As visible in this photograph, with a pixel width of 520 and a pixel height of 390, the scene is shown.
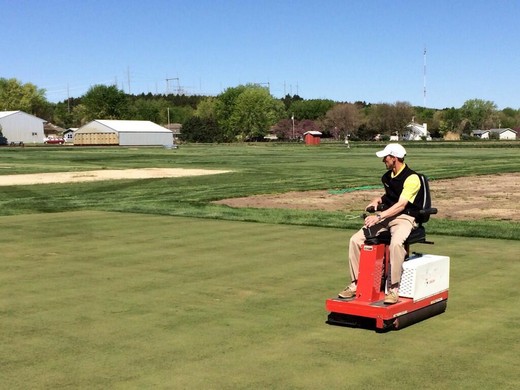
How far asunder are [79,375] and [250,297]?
3842 mm

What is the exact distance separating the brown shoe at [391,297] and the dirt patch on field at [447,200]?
1241cm

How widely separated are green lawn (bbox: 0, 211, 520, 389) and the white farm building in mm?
144650

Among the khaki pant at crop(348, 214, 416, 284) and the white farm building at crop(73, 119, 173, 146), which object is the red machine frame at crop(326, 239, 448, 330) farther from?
the white farm building at crop(73, 119, 173, 146)

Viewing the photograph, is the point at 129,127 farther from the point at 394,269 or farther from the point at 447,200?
the point at 394,269

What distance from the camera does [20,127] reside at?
173625 mm

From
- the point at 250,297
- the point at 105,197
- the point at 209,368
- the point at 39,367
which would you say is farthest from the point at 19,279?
the point at 105,197

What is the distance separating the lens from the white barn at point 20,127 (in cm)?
17025

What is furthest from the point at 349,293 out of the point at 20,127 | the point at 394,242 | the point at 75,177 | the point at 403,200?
the point at 20,127

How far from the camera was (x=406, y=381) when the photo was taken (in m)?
6.67

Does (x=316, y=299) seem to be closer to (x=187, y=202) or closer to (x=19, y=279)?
(x=19, y=279)

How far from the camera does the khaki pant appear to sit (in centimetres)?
866

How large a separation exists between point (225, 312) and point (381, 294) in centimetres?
211

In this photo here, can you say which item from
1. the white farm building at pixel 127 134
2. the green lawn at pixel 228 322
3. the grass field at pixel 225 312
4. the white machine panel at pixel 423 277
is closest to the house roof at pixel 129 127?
the white farm building at pixel 127 134

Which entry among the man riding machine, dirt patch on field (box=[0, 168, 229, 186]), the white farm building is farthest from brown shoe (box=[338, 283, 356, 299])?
the white farm building
